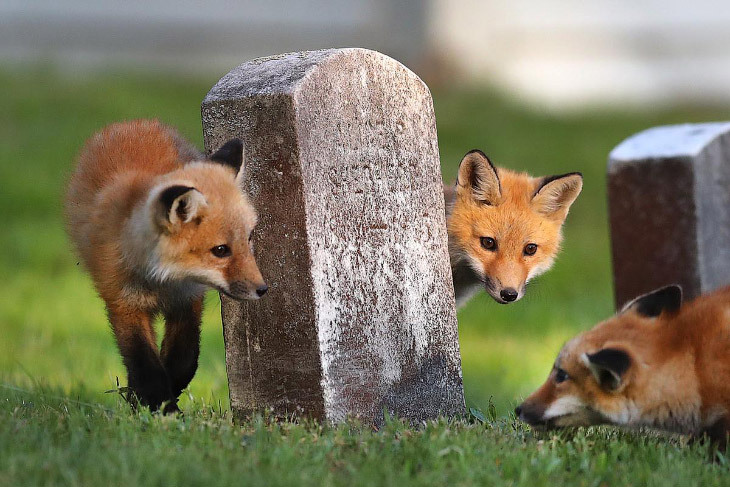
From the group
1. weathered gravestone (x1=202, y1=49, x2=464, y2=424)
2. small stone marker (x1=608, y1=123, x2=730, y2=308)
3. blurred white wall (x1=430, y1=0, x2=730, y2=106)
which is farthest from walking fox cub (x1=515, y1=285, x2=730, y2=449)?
blurred white wall (x1=430, y1=0, x2=730, y2=106)

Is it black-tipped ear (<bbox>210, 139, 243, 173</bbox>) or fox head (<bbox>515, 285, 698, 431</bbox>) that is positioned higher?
black-tipped ear (<bbox>210, 139, 243, 173</bbox>)

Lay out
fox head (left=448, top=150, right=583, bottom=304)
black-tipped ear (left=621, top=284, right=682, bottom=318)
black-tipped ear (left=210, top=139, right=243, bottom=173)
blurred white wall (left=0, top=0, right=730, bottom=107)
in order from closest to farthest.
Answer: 1. black-tipped ear (left=210, top=139, right=243, bottom=173)
2. black-tipped ear (left=621, top=284, right=682, bottom=318)
3. fox head (left=448, top=150, right=583, bottom=304)
4. blurred white wall (left=0, top=0, right=730, bottom=107)

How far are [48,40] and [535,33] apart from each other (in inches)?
433

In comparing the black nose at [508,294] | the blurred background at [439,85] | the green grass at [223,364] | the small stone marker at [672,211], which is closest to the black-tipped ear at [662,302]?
the green grass at [223,364]

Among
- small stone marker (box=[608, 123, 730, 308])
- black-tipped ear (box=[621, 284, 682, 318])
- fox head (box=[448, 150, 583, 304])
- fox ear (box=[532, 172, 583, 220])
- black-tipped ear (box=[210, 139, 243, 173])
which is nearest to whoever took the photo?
black-tipped ear (box=[210, 139, 243, 173])

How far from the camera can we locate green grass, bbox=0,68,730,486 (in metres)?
4.22

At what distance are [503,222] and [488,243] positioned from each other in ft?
0.63

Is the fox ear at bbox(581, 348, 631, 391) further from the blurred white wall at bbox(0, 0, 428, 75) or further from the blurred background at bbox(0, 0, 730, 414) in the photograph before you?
the blurred white wall at bbox(0, 0, 428, 75)

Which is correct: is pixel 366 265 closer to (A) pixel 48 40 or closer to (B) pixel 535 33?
(A) pixel 48 40

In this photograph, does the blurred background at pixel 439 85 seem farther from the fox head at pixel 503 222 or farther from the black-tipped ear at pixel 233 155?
the black-tipped ear at pixel 233 155

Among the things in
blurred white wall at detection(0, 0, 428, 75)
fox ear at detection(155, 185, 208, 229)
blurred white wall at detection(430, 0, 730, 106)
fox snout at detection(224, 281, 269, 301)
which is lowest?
fox snout at detection(224, 281, 269, 301)

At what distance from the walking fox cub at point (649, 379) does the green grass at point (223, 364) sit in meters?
0.16

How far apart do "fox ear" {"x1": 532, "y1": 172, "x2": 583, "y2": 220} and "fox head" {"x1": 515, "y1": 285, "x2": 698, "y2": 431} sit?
176 cm

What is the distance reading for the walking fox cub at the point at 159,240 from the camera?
499 centimetres
